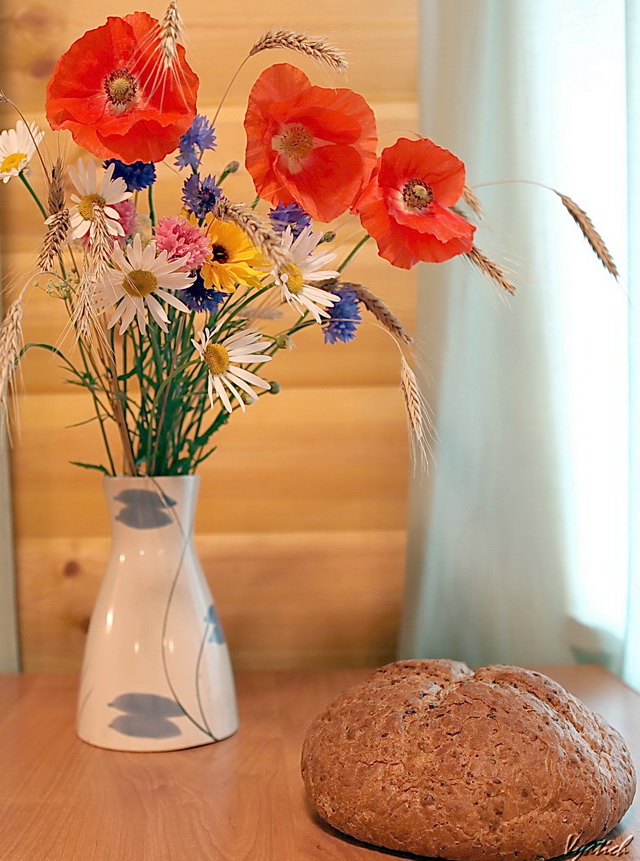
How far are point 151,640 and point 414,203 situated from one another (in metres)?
0.46

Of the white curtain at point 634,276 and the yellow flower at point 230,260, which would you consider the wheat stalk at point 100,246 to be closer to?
the yellow flower at point 230,260

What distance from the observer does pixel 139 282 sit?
0.65 meters

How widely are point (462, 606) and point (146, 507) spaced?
1.63ft

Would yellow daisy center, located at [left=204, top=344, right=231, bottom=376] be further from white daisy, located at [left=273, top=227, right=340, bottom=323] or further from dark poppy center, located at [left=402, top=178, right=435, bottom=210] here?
dark poppy center, located at [left=402, top=178, right=435, bottom=210]

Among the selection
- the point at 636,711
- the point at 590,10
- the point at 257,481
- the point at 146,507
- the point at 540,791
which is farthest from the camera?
the point at 257,481

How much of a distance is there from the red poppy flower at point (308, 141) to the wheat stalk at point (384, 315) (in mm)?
118

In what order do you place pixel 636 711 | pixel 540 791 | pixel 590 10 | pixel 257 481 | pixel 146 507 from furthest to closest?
1. pixel 257 481
2. pixel 590 10
3. pixel 636 711
4. pixel 146 507
5. pixel 540 791

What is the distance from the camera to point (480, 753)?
0.60 metres

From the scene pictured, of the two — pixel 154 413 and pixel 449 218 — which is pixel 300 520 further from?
pixel 449 218

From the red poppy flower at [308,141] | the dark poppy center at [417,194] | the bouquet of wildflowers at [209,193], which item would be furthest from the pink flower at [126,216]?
the dark poppy center at [417,194]

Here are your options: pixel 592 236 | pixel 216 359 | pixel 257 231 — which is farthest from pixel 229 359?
pixel 592 236

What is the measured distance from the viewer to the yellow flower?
678 millimetres

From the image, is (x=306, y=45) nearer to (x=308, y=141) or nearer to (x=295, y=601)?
(x=308, y=141)

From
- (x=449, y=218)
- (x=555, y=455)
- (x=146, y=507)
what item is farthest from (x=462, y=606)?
(x=449, y=218)
